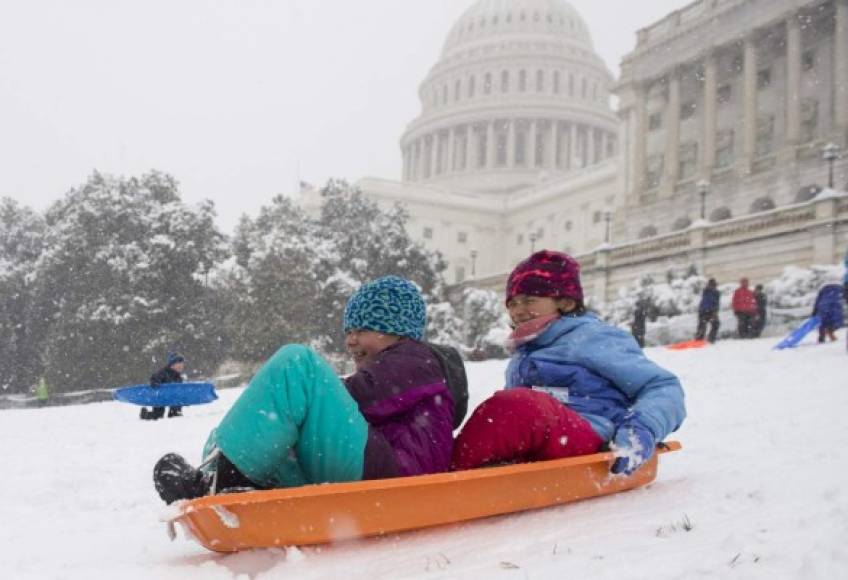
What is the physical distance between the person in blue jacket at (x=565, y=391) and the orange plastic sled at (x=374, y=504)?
0.13m

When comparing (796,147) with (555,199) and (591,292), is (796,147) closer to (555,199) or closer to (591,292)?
(591,292)

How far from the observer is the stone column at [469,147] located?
80250 mm

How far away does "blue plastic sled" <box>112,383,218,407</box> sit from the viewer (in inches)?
472

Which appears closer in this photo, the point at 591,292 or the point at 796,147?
the point at 591,292

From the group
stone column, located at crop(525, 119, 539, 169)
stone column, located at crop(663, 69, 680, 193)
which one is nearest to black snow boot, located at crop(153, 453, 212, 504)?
stone column, located at crop(663, 69, 680, 193)

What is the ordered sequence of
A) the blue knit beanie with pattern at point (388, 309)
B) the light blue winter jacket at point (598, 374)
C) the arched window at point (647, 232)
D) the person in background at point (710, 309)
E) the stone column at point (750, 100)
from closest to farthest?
the blue knit beanie with pattern at point (388, 309) → the light blue winter jacket at point (598, 374) → the person in background at point (710, 309) → the stone column at point (750, 100) → the arched window at point (647, 232)

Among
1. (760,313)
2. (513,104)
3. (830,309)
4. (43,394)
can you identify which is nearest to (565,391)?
(830,309)

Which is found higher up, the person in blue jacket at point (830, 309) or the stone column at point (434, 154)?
the stone column at point (434, 154)

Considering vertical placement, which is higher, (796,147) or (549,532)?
(796,147)

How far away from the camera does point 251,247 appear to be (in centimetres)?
3353

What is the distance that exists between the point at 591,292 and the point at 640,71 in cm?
1880

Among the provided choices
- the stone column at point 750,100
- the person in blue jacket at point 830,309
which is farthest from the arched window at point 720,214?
the person in blue jacket at point 830,309

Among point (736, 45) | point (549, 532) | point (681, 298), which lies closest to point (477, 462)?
point (549, 532)

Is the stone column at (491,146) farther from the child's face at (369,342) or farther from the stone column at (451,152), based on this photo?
the child's face at (369,342)
